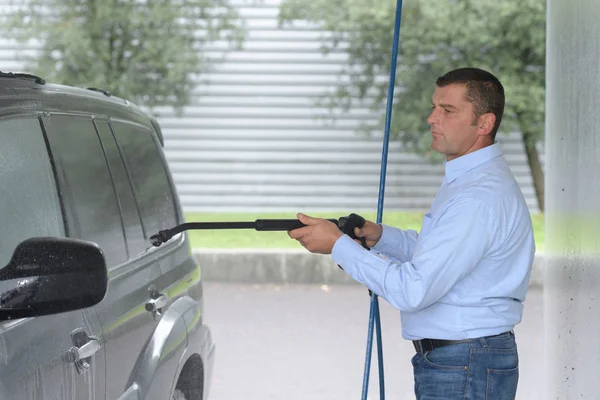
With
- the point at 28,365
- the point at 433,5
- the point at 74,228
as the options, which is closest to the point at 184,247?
the point at 74,228

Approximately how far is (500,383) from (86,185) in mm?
1293

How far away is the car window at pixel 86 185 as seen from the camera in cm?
282

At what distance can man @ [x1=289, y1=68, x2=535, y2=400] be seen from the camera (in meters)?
2.80

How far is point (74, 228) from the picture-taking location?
2.79 m

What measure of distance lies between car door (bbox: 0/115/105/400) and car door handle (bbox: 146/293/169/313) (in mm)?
512

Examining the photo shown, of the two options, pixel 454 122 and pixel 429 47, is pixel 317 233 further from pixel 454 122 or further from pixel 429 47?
pixel 429 47

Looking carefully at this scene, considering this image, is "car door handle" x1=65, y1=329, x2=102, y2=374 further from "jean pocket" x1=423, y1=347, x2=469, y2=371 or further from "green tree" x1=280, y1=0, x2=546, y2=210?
"green tree" x1=280, y1=0, x2=546, y2=210

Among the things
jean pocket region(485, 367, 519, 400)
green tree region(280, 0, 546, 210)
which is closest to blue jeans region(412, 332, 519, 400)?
jean pocket region(485, 367, 519, 400)

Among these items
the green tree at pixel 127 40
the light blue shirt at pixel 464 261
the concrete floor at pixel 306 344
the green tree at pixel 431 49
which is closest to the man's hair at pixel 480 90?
the light blue shirt at pixel 464 261

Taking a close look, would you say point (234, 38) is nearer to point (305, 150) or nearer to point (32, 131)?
point (305, 150)

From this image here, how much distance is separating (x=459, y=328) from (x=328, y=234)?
0.47 metres

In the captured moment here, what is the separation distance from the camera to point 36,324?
2320 millimetres

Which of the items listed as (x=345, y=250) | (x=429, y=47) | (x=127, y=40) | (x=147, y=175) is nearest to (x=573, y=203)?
(x=345, y=250)

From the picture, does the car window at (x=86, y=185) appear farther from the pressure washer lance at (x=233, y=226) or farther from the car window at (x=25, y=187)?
the pressure washer lance at (x=233, y=226)
